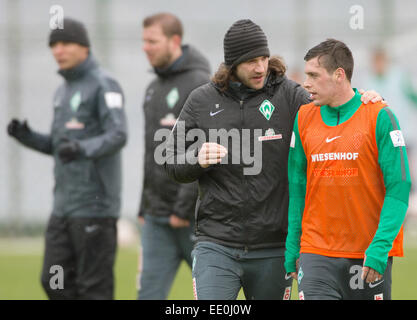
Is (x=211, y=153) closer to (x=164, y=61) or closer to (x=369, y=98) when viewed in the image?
(x=369, y=98)

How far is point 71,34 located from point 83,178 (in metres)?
1.26

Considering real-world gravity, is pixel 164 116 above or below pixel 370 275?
above

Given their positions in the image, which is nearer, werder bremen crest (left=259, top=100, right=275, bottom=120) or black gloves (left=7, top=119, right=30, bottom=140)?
werder bremen crest (left=259, top=100, right=275, bottom=120)

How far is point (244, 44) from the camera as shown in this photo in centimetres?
526

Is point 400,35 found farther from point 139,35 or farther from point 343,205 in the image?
point 343,205

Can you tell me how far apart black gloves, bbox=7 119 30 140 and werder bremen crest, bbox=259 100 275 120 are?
111 inches

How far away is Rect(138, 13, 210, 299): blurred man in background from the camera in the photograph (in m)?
7.02

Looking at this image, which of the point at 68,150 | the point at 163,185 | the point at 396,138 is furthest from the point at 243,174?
the point at 68,150

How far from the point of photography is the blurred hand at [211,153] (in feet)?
16.4

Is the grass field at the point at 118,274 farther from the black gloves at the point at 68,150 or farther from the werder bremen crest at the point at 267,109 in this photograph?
the werder bremen crest at the point at 267,109

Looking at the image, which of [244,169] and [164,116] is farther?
[164,116]

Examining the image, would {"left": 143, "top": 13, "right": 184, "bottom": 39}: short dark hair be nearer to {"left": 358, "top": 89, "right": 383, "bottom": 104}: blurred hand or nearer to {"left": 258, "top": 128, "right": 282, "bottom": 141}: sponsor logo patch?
{"left": 258, "top": 128, "right": 282, "bottom": 141}: sponsor logo patch

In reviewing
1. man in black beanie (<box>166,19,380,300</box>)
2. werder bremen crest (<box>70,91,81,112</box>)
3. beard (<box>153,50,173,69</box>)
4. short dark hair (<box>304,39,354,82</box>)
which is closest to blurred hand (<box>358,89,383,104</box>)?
short dark hair (<box>304,39,354,82</box>)

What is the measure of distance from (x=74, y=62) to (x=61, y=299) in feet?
6.57
